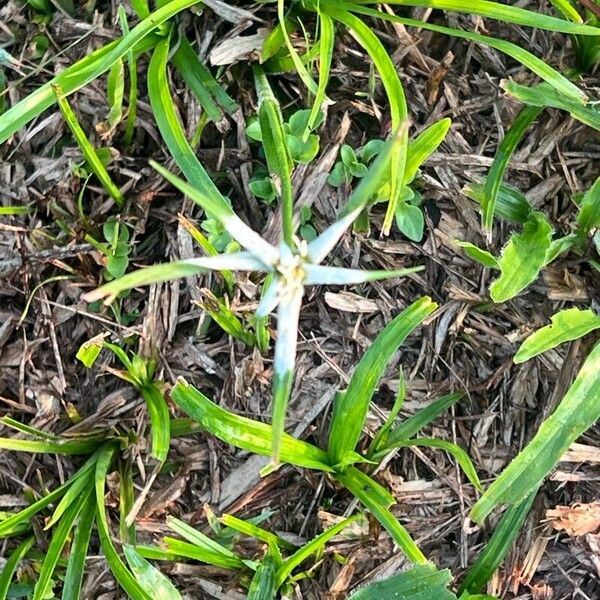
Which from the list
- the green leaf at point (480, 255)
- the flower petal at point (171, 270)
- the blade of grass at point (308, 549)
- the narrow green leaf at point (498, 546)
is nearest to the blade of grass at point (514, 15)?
the green leaf at point (480, 255)

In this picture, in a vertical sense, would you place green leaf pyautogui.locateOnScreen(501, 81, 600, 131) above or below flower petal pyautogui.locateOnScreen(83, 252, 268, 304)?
below

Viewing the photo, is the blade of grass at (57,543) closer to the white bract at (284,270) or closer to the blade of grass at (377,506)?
the blade of grass at (377,506)

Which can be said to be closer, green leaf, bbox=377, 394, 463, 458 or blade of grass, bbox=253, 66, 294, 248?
blade of grass, bbox=253, 66, 294, 248

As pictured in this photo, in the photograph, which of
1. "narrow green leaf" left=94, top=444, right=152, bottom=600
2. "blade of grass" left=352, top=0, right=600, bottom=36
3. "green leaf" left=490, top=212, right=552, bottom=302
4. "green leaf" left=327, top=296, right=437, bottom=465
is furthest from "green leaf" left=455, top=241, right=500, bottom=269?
"narrow green leaf" left=94, top=444, right=152, bottom=600

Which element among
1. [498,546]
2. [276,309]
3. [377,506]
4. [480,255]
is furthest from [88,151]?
[498,546]

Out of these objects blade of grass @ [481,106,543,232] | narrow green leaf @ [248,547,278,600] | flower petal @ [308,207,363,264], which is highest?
flower petal @ [308,207,363,264]

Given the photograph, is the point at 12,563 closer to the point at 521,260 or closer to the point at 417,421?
the point at 417,421

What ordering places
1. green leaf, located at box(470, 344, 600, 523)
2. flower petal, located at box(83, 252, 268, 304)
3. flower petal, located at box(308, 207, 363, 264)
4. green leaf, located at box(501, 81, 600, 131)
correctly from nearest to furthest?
flower petal, located at box(83, 252, 268, 304)
flower petal, located at box(308, 207, 363, 264)
green leaf, located at box(470, 344, 600, 523)
green leaf, located at box(501, 81, 600, 131)

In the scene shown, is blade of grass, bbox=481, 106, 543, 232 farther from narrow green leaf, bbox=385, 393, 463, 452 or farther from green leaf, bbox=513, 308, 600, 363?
narrow green leaf, bbox=385, 393, 463, 452
